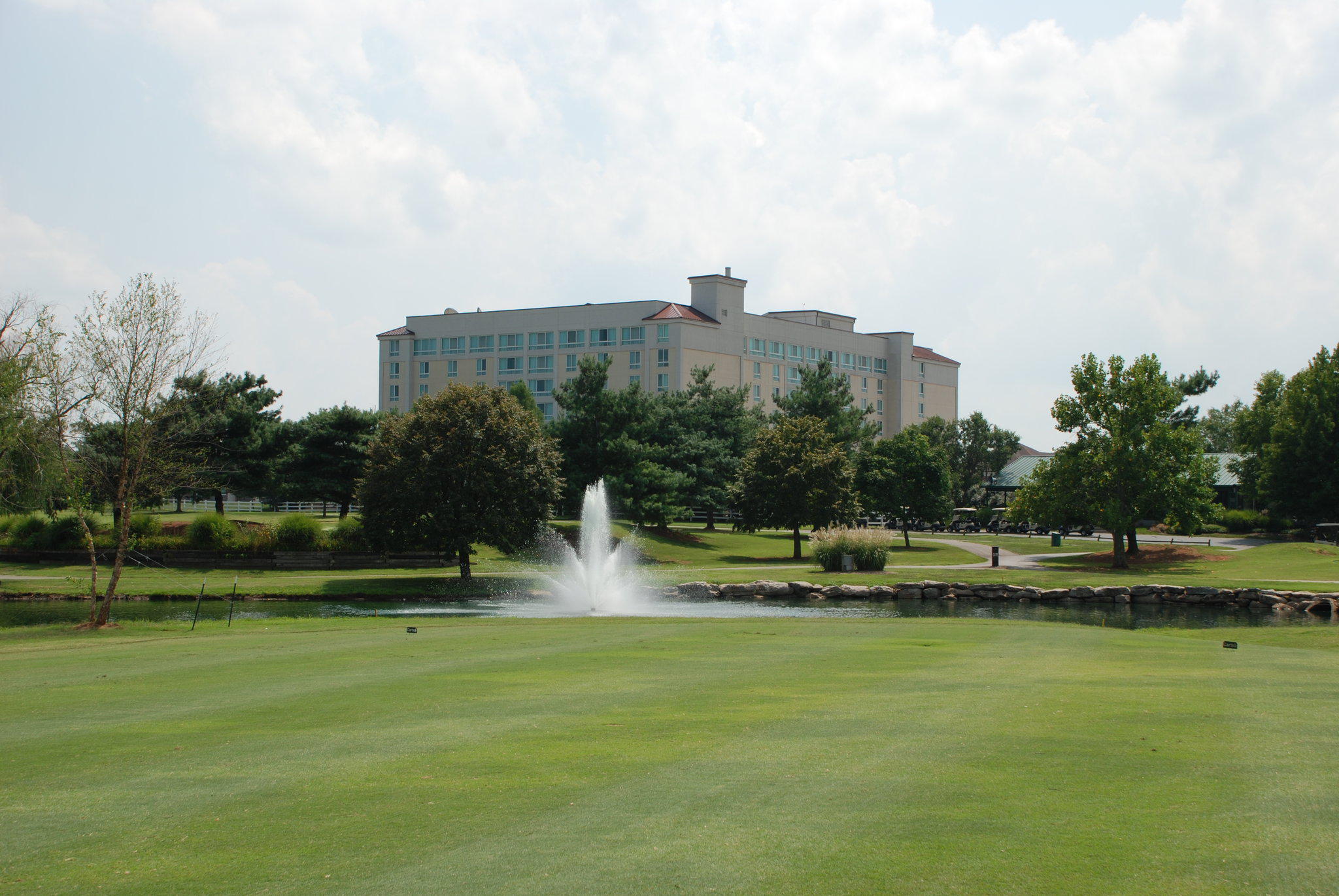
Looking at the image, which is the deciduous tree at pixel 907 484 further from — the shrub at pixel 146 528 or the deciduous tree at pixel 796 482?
the shrub at pixel 146 528

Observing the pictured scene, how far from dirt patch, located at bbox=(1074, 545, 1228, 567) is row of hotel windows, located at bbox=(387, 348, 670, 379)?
70685 millimetres

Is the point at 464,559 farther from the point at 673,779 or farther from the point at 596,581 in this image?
the point at 673,779

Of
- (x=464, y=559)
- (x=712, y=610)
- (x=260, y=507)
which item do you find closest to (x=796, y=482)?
(x=464, y=559)

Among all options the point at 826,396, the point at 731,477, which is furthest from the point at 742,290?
the point at 731,477

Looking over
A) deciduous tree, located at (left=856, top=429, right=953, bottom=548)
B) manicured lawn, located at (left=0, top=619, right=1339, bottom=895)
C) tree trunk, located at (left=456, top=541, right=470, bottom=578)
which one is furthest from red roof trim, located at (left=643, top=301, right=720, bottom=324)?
manicured lawn, located at (left=0, top=619, right=1339, bottom=895)

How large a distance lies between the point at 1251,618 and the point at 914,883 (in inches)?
1260

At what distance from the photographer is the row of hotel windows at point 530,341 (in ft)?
398

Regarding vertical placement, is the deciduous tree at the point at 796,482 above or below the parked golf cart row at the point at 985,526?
above

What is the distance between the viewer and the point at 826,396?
84188mm

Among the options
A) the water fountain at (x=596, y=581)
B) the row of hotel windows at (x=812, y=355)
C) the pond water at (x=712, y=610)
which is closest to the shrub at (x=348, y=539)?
the water fountain at (x=596, y=581)

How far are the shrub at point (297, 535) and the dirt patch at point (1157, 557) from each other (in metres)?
40.0

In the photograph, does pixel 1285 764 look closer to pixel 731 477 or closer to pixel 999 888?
pixel 999 888

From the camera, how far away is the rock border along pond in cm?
3844

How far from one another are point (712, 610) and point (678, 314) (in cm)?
8833
